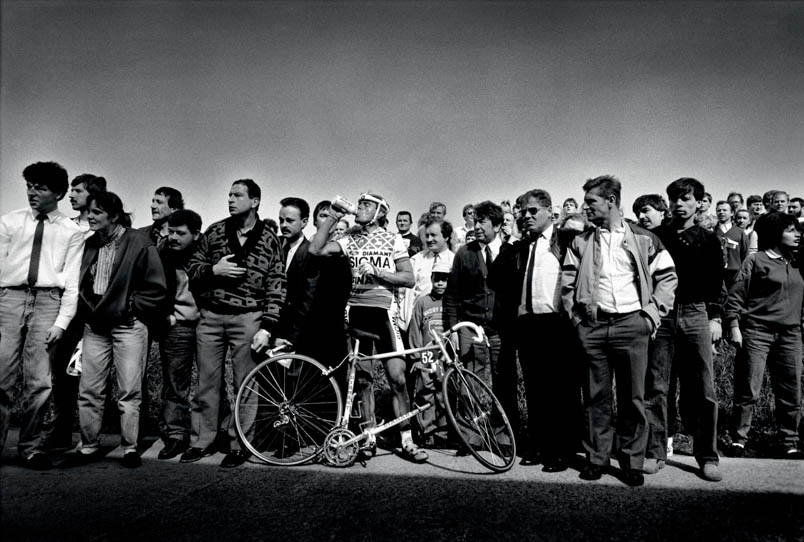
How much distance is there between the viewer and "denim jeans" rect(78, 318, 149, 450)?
4.77 metres

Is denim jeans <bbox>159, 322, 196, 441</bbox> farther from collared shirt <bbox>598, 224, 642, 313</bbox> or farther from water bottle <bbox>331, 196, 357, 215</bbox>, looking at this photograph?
collared shirt <bbox>598, 224, 642, 313</bbox>

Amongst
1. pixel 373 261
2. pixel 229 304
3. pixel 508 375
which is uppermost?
pixel 373 261

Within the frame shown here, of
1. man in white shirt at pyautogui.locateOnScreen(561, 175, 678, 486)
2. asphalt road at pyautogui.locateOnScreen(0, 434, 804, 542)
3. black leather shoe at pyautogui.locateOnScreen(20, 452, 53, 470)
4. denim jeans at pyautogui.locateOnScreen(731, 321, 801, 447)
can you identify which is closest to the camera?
asphalt road at pyautogui.locateOnScreen(0, 434, 804, 542)

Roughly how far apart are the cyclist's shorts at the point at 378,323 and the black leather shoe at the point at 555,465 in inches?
62.2

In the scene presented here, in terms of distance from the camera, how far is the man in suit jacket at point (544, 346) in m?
4.77

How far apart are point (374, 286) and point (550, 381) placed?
1.81 m

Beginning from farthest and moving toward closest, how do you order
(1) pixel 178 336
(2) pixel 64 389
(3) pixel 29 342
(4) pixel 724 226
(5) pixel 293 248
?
1. (4) pixel 724 226
2. (5) pixel 293 248
3. (2) pixel 64 389
4. (1) pixel 178 336
5. (3) pixel 29 342

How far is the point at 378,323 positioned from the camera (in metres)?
4.91

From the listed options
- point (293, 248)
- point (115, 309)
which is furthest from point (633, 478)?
point (115, 309)

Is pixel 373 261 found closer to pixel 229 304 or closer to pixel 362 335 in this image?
pixel 362 335

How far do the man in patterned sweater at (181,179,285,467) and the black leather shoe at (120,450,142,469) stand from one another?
1.29ft

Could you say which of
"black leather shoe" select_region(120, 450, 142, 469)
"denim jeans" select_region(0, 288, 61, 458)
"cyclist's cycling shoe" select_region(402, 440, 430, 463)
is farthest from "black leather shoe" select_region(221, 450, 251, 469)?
"denim jeans" select_region(0, 288, 61, 458)

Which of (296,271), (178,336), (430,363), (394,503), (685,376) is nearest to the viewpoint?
(394,503)

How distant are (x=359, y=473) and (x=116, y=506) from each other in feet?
5.82
